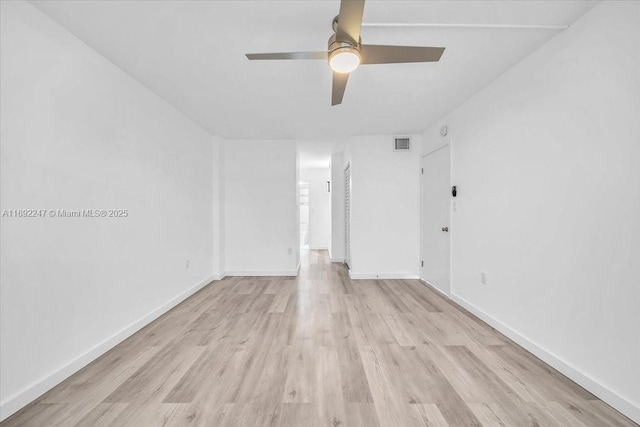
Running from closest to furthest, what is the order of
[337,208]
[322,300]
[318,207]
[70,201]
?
[70,201], [322,300], [337,208], [318,207]

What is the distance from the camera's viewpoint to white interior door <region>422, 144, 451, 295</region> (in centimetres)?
362

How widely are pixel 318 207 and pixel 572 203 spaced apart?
6.36 metres

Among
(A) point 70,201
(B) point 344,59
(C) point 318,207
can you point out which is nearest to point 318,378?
(B) point 344,59

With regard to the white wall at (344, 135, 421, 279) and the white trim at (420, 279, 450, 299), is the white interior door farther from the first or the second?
the white wall at (344, 135, 421, 279)

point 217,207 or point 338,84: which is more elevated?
point 338,84

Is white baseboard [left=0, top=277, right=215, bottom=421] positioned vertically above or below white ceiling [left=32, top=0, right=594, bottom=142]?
below

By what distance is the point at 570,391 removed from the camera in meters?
1.74

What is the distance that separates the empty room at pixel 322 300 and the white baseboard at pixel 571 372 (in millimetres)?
13

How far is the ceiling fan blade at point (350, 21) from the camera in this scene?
50.6 inches

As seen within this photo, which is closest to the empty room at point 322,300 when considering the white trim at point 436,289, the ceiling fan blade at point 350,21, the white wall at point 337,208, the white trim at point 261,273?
the ceiling fan blade at point 350,21

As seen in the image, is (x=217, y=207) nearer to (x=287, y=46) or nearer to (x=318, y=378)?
(x=287, y=46)

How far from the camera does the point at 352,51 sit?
1.51 meters

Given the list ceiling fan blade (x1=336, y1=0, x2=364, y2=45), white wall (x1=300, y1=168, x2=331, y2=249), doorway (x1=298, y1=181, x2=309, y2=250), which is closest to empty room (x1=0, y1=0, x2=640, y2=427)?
ceiling fan blade (x1=336, y1=0, x2=364, y2=45)

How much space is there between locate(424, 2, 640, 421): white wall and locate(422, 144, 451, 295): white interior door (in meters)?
0.79
